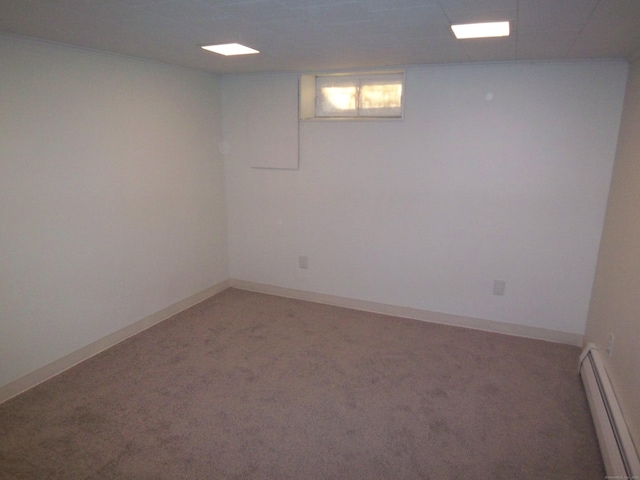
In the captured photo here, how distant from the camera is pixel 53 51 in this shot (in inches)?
105

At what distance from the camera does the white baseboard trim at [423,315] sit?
3.47m

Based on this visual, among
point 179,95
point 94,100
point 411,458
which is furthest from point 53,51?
point 411,458

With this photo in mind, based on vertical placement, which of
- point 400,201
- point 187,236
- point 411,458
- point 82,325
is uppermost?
point 400,201

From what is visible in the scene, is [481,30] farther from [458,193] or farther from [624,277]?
[624,277]

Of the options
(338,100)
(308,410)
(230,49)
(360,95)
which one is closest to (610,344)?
(308,410)

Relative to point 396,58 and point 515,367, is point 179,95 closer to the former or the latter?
point 396,58

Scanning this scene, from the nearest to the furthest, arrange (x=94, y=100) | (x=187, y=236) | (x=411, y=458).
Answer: (x=411, y=458), (x=94, y=100), (x=187, y=236)

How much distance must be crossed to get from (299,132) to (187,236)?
153 cm

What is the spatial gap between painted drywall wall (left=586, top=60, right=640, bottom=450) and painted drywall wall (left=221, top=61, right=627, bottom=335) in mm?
207

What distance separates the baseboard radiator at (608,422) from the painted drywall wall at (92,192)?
346cm

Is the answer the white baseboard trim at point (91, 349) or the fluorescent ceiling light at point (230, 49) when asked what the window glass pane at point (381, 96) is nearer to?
the fluorescent ceiling light at point (230, 49)

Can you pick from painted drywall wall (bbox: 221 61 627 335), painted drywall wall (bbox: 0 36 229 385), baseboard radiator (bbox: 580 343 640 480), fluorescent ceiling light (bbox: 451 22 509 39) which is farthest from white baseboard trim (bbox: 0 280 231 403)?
baseboard radiator (bbox: 580 343 640 480)

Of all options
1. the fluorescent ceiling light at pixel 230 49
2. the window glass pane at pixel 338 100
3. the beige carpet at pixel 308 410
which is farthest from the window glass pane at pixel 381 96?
the beige carpet at pixel 308 410

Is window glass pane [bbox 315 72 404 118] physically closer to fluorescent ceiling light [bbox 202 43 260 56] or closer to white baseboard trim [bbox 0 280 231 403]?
fluorescent ceiling light [bbox 202 43 260 56]
